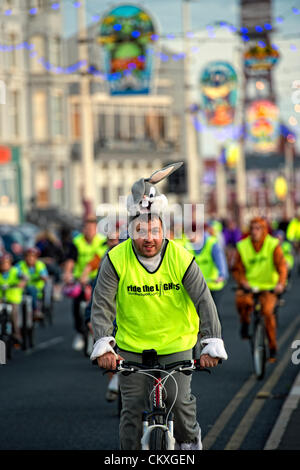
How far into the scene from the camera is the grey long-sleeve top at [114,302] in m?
6.30

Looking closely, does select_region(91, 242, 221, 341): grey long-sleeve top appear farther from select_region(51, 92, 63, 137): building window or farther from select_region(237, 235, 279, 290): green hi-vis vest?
select_region(51, 92, 63, 137): building window

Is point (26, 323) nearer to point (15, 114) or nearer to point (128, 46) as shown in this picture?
point (128, 46)

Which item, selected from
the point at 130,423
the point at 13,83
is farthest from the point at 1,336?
the point at 13,83

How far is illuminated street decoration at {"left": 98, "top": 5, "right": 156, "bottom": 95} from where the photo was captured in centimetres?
3266

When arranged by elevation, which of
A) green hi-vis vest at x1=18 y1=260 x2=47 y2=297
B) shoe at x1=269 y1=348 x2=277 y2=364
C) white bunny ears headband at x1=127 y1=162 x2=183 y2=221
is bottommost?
shoe at x1=269 y1=348 x2=277 y2=364

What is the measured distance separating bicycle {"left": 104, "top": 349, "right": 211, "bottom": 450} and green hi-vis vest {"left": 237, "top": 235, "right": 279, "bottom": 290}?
277 inches

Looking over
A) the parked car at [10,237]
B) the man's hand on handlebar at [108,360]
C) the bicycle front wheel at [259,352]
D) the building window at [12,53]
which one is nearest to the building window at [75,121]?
the building window at [12,53]

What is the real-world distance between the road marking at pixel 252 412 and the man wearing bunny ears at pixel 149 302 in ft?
8.72


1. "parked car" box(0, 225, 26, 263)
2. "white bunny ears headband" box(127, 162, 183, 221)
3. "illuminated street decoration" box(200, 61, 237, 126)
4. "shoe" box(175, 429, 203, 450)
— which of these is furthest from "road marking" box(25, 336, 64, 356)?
"illuminated street decoration" box(200, 61, 237, 126)

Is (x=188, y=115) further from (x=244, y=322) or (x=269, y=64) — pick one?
(x=244, y=322)

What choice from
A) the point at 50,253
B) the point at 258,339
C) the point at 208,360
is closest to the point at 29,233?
the point at 50,253

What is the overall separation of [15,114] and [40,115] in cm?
256

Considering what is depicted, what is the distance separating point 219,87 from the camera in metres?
41.8

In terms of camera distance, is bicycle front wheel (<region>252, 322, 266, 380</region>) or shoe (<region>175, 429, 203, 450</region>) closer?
shoe (<region>175, 429, 203, 450</region>)
